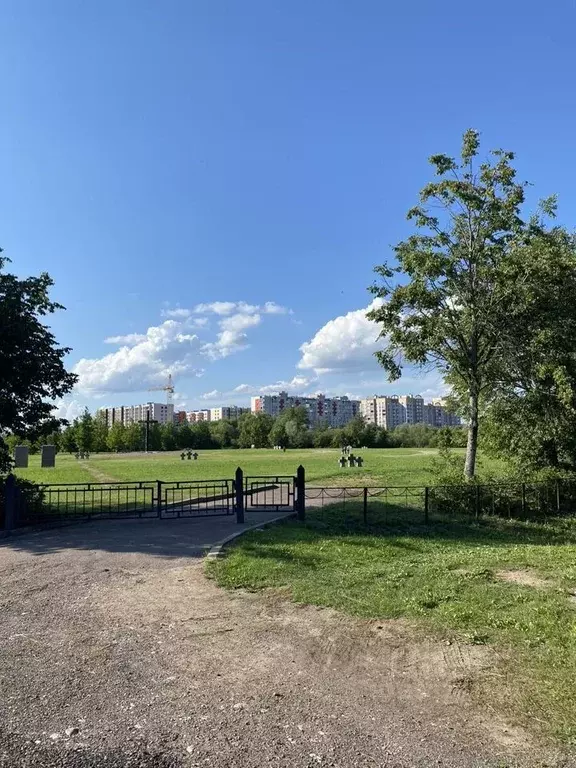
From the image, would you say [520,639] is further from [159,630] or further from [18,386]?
[18,386]

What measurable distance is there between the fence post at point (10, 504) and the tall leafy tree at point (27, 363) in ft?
10.2

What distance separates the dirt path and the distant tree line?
68971 mm

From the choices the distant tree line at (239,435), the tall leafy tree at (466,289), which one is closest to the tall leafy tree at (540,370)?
the tall leafy tree at (466,289)

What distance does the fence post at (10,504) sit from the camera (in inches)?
508

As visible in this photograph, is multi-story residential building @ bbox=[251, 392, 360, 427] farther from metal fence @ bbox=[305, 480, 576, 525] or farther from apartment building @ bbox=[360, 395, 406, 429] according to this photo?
metal fence @ bbox=[305, 480, 576, 525]

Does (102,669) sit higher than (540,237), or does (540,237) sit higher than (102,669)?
(540,237)

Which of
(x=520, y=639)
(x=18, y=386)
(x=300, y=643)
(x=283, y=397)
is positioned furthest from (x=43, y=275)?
(x=283, y=397)

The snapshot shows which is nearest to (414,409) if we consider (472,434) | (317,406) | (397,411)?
(397,411)

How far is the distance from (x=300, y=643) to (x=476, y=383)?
15.0 m

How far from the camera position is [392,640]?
18.0 feet

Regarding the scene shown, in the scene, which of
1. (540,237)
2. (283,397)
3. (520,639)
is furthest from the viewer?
(283,397)

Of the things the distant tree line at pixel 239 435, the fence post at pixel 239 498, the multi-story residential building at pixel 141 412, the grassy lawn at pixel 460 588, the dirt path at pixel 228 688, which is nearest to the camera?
the dirt path at pixel 228 688

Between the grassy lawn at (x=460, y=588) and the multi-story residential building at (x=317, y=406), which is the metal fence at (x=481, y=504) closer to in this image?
the grassy lawn at (x=460, y=588)

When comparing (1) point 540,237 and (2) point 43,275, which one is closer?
(2) point 43,275
